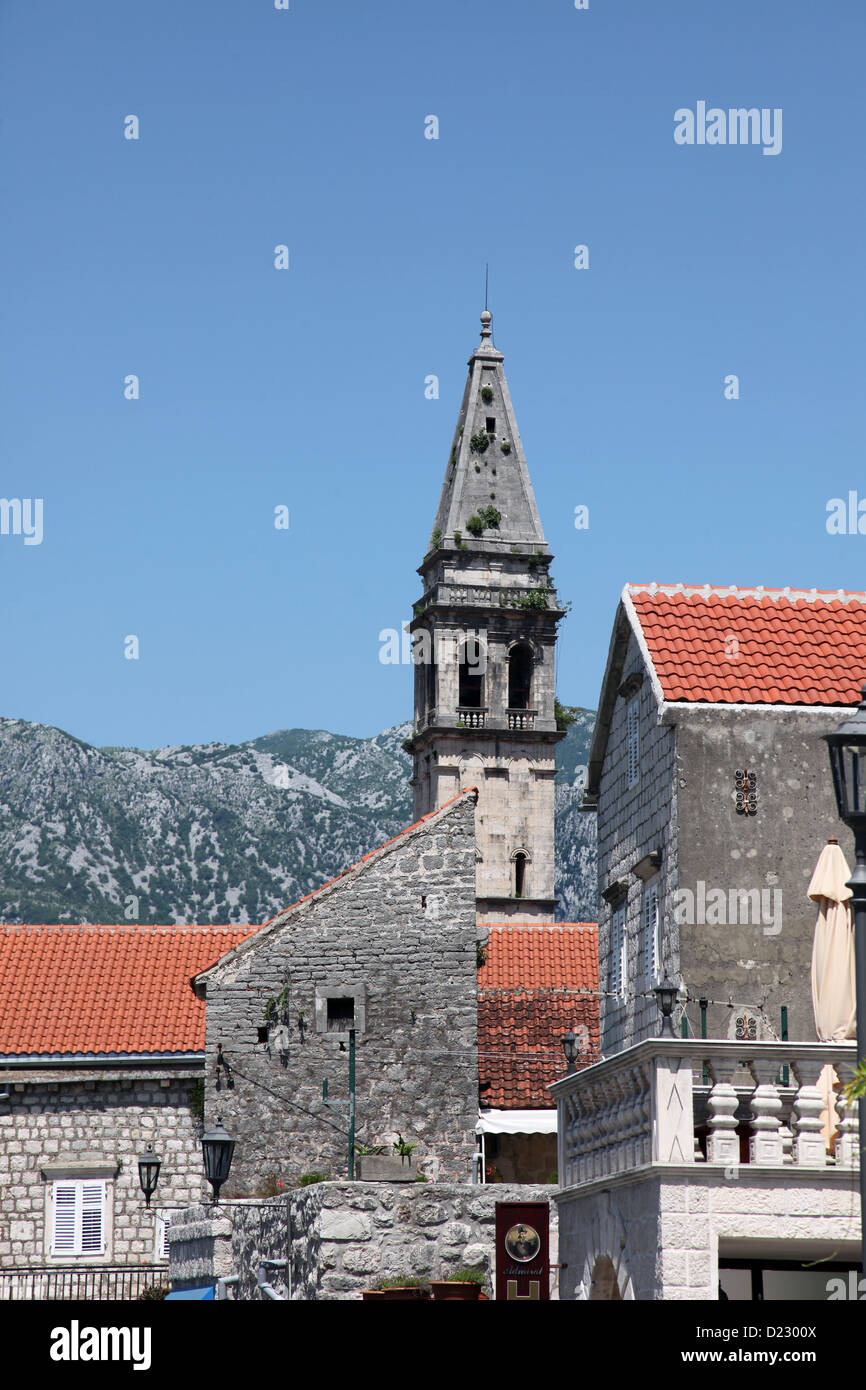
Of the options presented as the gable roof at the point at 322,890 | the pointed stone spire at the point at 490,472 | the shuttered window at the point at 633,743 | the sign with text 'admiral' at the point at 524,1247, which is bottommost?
the sign with text 'admiral' at the point at 524,1247

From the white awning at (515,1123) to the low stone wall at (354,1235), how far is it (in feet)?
17.6

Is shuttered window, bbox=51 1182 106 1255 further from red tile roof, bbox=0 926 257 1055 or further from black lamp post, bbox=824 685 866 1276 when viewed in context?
black lamp post, bbox=824 685 866 1276

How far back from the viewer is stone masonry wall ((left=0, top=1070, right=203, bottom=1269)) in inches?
1227

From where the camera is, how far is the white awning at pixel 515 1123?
27.1 meters

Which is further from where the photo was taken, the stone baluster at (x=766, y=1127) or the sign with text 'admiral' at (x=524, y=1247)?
the sign with text 'admiral' at (x=524, y=1247)

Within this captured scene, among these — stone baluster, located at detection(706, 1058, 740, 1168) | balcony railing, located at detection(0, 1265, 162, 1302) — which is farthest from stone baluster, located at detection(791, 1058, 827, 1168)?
balcony railing, located at detection(0, 1265, 162, 1302)

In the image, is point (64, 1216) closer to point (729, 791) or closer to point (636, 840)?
point (636, 840)

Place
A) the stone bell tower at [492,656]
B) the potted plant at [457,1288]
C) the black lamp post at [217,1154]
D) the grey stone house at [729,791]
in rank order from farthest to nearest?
the stone bell tower at [492,656] → the grey stone house at [729,791] → the black lamp post at [217,1154] → the potted plant at [457,1288]

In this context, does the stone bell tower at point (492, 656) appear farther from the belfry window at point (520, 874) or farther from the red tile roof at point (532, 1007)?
the red tile roof at point (532, 1007)

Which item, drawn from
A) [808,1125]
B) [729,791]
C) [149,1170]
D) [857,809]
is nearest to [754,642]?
[729,791]

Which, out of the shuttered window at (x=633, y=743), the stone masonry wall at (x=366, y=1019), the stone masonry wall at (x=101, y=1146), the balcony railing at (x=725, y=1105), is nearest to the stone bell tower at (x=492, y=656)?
the stone masonry wall at (x=101, y=1146)

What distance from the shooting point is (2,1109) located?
31609mm

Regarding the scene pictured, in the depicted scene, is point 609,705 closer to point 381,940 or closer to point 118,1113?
point 381,940

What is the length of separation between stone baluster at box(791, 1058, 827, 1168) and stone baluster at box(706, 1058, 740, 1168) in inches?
18.6
